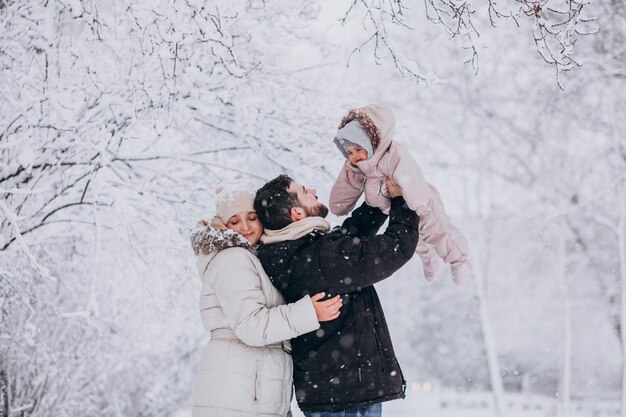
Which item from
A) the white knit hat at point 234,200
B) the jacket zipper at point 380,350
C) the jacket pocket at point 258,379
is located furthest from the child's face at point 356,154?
the jacket pocket at point 258,379

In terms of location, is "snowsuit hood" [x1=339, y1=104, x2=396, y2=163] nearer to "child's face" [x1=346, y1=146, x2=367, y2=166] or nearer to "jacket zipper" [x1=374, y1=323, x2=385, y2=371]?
"child's face" [x1=346, y1=146, x2=367, y2=166]

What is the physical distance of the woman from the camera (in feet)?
8.52

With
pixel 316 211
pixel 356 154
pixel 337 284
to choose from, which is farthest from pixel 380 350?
pixel 356 154

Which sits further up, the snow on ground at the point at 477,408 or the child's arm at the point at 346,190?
the child's arm at the point at 346,190

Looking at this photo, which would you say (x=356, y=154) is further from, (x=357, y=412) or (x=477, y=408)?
(x=477, y=408)

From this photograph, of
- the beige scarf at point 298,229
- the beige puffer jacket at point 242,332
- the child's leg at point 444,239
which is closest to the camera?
the beige puffer jacket at point 242,332

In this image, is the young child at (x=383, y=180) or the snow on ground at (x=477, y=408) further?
the snow on ground at (x=477, y=408)

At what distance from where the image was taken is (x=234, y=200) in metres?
2.92

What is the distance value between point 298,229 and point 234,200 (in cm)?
34

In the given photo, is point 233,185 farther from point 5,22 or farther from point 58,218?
point 58,218

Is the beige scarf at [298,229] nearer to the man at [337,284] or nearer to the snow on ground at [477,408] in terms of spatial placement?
the man at [337,284]

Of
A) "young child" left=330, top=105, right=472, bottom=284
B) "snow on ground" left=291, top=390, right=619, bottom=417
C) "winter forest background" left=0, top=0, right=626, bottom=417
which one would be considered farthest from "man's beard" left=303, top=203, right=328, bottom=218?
"snow on ground" left=291, top=390, right=619, bottom=417

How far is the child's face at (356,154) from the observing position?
2.98 meters

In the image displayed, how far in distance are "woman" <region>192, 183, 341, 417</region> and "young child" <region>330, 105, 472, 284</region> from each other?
58 cm
